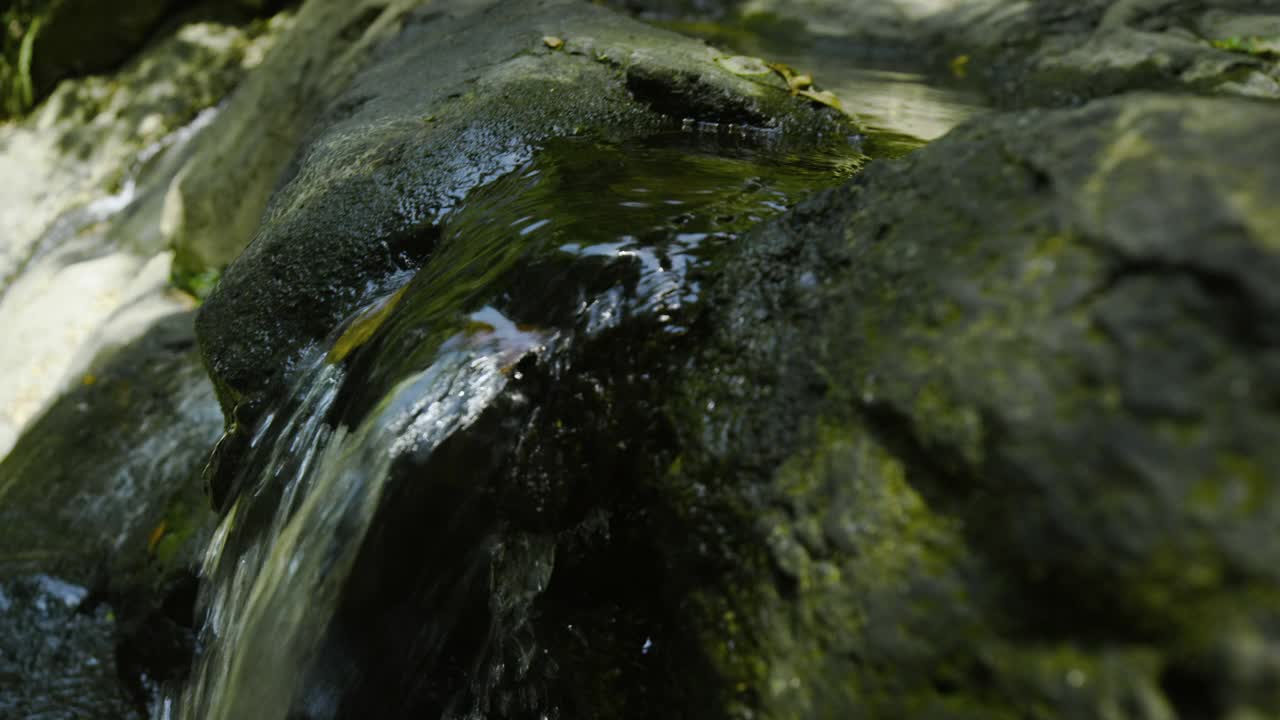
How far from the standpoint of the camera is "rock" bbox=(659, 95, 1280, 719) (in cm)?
85

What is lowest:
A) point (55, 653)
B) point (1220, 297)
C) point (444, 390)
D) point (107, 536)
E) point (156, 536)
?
point (55, 653)

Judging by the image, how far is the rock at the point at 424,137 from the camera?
263cm

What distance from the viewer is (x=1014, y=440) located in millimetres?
1002

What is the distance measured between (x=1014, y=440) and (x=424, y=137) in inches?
95.0

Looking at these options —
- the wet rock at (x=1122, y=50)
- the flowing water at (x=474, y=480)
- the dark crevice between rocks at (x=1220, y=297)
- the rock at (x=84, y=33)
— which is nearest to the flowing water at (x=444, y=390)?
the flowing water at (x=474, y=480)

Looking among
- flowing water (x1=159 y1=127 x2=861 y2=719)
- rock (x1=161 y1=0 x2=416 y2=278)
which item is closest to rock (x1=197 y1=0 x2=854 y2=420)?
flowing water (x1=159 y1=127 x2=861 y2=719)

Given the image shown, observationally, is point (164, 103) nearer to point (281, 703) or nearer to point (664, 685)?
point (281, 703)

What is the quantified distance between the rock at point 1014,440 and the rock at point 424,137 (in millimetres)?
1554

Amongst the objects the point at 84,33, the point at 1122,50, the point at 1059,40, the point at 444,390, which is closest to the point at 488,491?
the point at 444,390

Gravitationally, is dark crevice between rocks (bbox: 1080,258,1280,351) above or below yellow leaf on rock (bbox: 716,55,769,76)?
above

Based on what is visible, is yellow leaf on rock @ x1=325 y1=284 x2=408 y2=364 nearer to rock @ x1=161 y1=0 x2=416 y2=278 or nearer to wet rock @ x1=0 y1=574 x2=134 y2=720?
wet rock @ x1=0 y1=574 x2=134 y2=720

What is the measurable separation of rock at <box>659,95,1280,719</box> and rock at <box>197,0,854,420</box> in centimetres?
155

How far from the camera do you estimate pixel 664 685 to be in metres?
1.46

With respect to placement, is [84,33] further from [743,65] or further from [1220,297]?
[1220,297]
